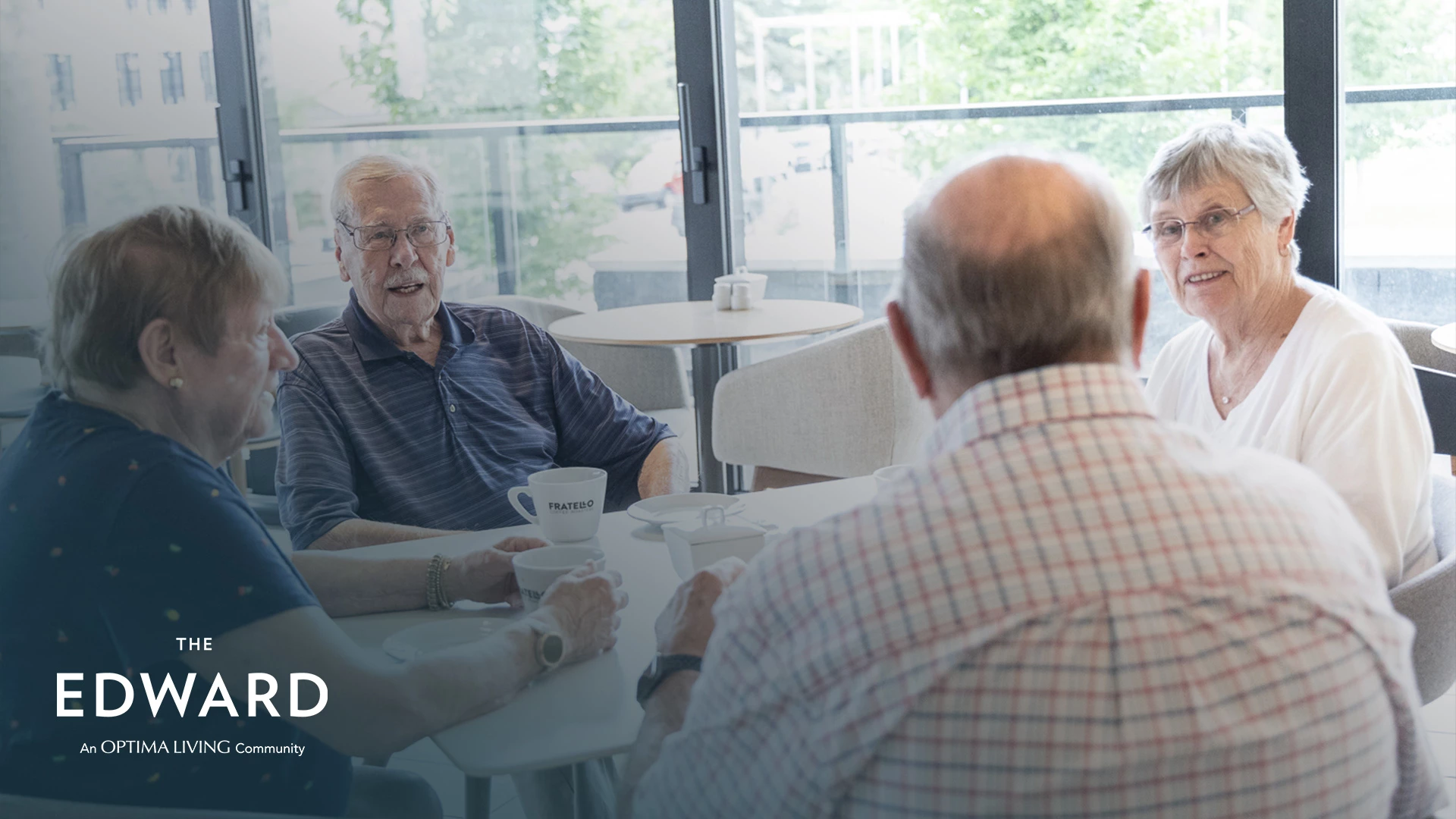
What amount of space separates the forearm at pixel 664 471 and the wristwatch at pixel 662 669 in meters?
1.11

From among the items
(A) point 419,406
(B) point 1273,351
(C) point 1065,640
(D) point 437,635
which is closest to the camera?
(C) point 1065,640

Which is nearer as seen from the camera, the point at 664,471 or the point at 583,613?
the point at 583,613

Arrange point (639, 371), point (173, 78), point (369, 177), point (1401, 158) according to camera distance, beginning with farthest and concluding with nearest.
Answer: point (173, 78) → point (639, 371) → point (1401, 158) → point (369, 177)

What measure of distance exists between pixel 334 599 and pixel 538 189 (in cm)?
365

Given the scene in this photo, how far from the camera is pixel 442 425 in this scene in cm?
219

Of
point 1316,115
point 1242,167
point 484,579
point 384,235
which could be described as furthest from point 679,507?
point 1316,115

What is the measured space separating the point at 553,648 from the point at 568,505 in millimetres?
414

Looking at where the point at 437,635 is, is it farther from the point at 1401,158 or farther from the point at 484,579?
the point at 1401,158

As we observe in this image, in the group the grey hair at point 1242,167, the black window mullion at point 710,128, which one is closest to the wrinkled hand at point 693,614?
the grey hair at point 1242,167

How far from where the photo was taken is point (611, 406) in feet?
7.79

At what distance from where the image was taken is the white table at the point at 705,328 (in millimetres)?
3416

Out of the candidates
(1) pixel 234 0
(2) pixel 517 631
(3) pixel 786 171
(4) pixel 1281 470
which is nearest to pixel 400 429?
(2) pixel 517 631

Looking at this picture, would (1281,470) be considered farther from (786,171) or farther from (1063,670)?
(786,171)

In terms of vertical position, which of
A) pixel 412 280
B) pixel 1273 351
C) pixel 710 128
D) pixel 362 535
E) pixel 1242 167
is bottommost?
pixel 362 535
